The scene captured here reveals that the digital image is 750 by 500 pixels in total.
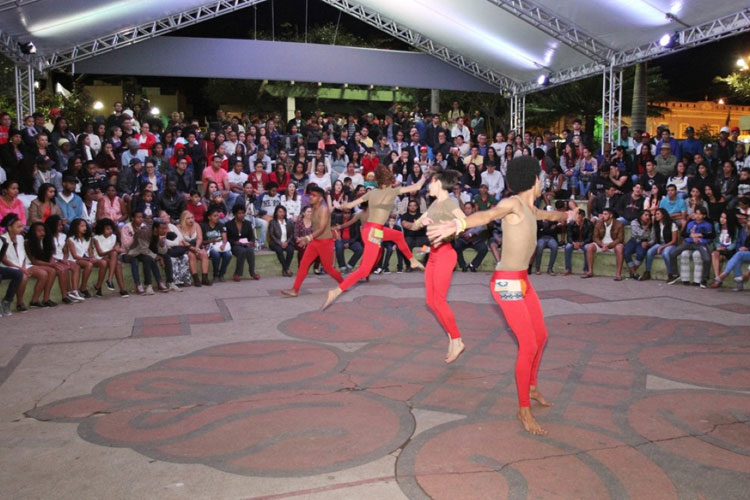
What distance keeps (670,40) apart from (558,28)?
2.37 meters

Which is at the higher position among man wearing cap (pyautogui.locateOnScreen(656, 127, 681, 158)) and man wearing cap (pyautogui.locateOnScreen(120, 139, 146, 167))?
man wearing cap (pyautogui.locateOnScreen(656, 127, 681, 158))

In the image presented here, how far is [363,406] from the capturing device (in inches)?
193

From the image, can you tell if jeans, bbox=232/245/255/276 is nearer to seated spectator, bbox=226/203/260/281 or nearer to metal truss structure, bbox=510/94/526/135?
seated spectator, bbox=226/203/260/281

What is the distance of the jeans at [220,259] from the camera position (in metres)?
11.4

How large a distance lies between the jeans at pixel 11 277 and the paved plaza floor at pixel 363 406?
0.62 meters

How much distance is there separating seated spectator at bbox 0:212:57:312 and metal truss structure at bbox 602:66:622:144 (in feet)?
40.2

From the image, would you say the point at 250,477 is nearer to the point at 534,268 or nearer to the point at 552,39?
the point at 534,268

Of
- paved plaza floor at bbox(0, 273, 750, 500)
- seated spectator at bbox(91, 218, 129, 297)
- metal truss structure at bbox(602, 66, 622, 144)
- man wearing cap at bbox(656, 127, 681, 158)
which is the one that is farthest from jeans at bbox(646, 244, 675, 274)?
seated spectator at bbox(91, 218, 129, 297)

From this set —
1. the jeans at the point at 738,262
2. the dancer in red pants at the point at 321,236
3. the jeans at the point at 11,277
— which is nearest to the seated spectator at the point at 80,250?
the jeans at the point at 11,277

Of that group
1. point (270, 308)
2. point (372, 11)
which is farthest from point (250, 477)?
point (372, 11)

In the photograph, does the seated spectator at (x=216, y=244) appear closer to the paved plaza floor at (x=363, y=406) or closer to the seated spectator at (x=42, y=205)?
the seated spectator at (x=42, y=205)

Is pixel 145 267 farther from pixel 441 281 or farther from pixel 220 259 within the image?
pixel 441 281

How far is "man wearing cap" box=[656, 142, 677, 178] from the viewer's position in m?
13.4

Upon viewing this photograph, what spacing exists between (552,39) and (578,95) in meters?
11.3
